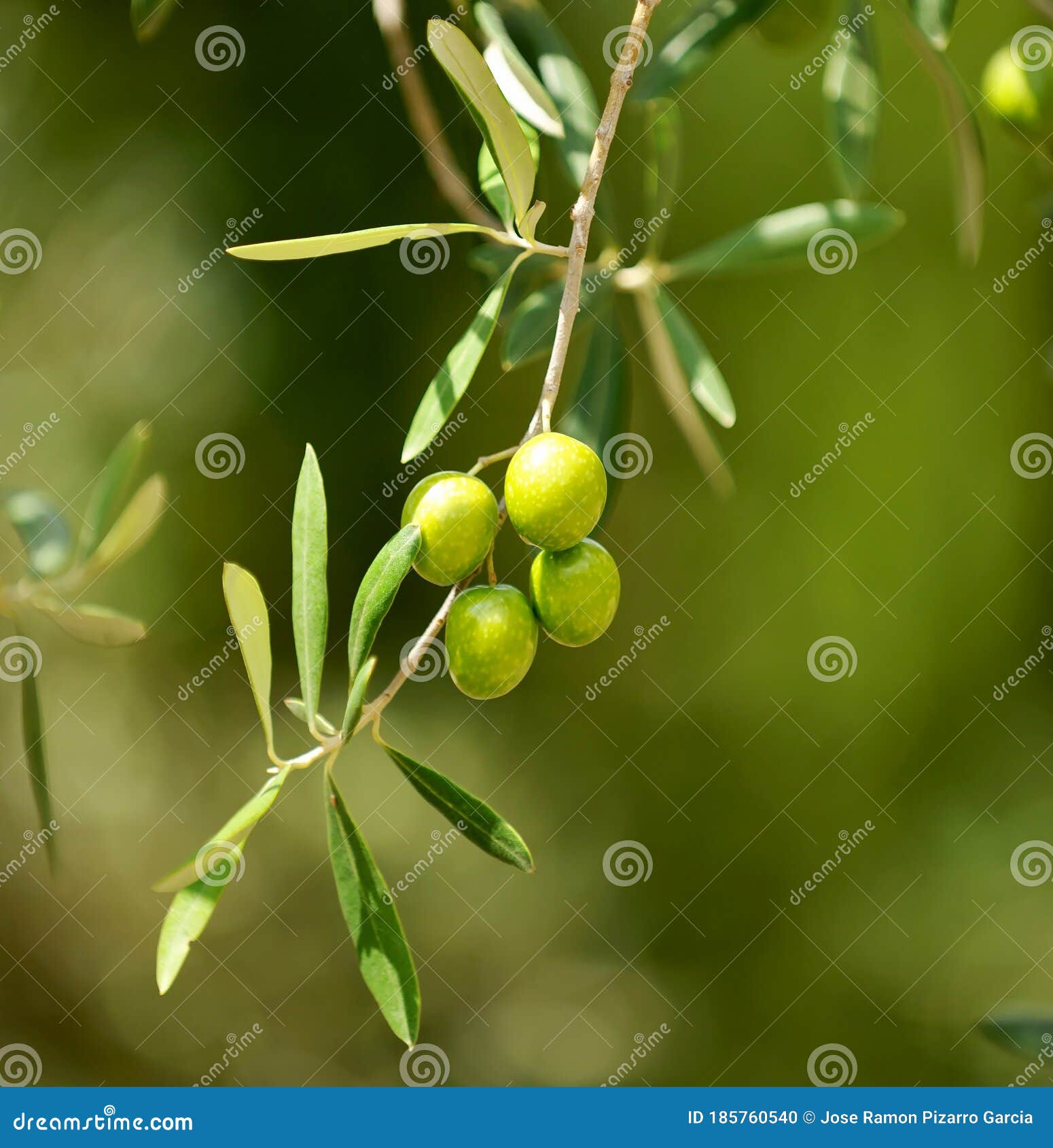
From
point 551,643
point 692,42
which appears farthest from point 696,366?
point 551,643

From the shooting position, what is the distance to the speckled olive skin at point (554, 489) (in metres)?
0.57

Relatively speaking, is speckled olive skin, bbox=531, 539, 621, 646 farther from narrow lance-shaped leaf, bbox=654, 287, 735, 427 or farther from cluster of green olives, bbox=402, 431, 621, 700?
narrow lance-shaped leaf, bbox=654, 287, 735, 427

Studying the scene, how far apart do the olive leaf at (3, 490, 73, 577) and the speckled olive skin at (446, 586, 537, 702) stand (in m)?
0.44

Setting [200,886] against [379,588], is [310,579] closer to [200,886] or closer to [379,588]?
[379,588]

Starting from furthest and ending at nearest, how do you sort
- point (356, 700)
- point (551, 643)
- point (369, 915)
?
point (551, 643), point (369, 915), point (356, 700)

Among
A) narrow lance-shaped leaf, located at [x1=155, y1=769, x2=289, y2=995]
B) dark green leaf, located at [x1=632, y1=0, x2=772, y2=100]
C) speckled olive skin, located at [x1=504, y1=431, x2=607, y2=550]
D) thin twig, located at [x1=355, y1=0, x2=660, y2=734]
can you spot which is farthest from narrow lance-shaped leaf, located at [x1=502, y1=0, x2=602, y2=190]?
narrow lance-shaped leaf, located at [x1=155, y1=769, x2=289, y2=995]

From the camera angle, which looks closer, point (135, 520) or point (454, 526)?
point (454, 526)

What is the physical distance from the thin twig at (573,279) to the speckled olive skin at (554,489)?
20 mm

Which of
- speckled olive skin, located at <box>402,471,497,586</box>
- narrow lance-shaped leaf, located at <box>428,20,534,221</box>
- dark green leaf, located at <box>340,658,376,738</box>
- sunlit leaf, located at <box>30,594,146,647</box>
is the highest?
narrow lance-shaped leaf, located at <box>428,20,534,221</box>

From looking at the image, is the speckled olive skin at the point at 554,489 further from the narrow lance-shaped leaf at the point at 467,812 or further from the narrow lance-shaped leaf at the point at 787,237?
the narrow lance-shaped leaf at the point at 787,237

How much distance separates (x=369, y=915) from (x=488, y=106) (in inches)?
18.7

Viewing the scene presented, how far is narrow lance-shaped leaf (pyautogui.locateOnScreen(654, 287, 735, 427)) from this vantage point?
2.41 feet

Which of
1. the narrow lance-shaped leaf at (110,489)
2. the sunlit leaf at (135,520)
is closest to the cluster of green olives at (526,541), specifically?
the sunlit leaf at (135,520)

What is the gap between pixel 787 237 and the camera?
78cm
